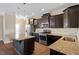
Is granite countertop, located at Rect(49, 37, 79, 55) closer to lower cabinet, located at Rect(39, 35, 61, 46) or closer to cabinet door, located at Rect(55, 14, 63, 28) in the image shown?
lower cabinet, located at Rect(39, 35, 61, 46)

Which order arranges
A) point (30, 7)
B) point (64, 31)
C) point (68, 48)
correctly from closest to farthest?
1. point (68, 48)
2. point (30, 7)
3. point (64, 31)

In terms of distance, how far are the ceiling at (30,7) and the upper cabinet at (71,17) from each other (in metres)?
0.15

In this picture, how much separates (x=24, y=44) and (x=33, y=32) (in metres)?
0.28

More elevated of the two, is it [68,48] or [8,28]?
[8,28]

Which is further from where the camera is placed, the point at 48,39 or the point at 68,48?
the point at 48,39

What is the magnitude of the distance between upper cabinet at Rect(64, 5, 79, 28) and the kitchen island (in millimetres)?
751

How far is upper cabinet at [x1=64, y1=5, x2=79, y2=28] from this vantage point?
1781 millimetres

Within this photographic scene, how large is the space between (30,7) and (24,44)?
26.8 inches

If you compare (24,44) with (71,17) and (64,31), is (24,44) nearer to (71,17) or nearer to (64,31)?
(64,31)

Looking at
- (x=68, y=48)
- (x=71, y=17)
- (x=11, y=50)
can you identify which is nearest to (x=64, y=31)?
(x=71, y=17)

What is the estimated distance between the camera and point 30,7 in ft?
5.46

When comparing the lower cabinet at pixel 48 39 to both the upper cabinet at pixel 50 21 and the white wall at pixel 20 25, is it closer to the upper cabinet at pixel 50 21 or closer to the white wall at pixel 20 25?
the upper cabinet at pixel 50 21

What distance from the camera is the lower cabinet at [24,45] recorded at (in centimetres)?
171
